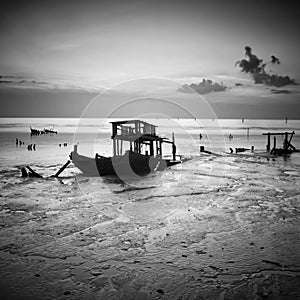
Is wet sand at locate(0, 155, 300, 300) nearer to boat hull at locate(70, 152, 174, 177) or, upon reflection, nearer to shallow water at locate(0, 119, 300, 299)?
shallow water at locate(0, 119, 300, 299)

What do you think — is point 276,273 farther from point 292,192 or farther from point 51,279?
point 292,192

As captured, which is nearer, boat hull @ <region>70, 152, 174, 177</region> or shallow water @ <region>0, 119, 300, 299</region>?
shallow water @ <region>0, 119, 300, 299</region>

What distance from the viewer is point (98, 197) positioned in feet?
56.4

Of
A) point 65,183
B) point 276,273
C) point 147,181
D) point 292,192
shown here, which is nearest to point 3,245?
point 276,273

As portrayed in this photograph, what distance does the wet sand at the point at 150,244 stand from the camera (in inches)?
295

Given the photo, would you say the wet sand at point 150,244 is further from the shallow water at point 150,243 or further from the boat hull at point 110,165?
the boat hull at point 110,165

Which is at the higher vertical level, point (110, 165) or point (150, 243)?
point (110, 165)

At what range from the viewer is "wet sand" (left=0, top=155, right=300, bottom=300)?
24.6ft

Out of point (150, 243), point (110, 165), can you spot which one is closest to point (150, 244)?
point (150, 243)

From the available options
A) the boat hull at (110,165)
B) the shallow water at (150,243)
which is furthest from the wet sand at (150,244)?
the boat hull at (110,165)

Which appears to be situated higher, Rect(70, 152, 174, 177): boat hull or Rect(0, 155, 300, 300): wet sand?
Rect(70, 152, 174, 177): boat hull

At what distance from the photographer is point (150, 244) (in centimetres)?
1016

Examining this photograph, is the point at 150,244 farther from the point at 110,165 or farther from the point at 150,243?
the point at 110,165

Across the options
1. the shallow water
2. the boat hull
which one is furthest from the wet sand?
the boat hull
